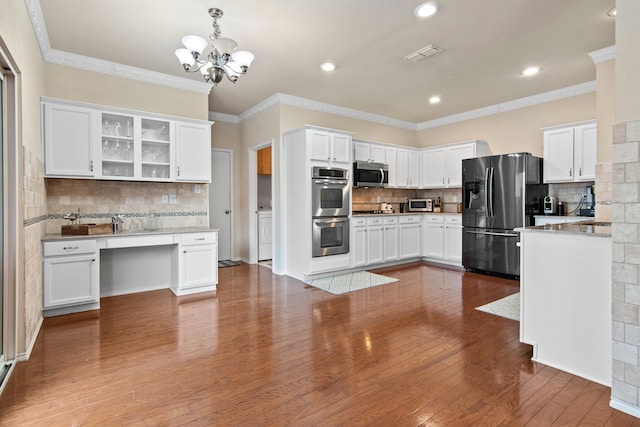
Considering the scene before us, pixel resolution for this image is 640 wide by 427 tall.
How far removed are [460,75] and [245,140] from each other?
376 centimetres

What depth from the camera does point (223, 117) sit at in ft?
20.7

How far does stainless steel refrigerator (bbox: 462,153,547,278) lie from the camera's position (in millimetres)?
4930

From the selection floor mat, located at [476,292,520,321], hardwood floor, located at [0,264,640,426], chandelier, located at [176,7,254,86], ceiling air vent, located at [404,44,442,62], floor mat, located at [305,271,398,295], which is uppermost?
ceiling air vent, located at [404,44,442,62]

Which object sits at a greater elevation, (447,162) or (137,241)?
(447,162)

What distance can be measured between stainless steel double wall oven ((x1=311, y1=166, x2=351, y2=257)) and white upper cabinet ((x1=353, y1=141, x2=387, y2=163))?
701 millimetres

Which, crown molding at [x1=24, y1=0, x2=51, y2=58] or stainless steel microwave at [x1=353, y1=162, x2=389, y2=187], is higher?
crown molding at [x1=24, y1=0, x2=51, y2=58]

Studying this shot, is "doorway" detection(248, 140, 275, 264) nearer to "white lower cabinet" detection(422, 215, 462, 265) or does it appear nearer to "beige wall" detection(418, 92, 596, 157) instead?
"white lower cabinet" detection(422, 215, 462, 265)

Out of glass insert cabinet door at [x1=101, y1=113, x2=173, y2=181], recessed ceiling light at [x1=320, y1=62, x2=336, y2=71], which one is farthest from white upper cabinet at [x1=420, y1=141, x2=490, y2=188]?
glass insert cabinet door at [x1=101, y1=113, x2=173, y2=181]

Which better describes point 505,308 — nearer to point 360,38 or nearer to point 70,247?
point 360,38

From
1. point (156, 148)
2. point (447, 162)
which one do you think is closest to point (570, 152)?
point (447, 162)

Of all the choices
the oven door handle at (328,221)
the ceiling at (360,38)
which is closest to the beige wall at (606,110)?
the ceiling at (360,38)

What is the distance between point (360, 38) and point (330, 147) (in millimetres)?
1798

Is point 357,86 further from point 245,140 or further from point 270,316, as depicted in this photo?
point 270,316

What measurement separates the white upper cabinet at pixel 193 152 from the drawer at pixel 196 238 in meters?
0.76
